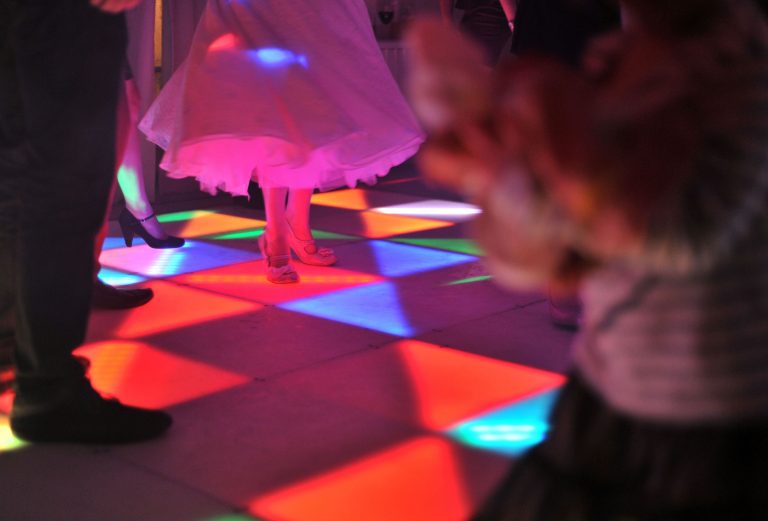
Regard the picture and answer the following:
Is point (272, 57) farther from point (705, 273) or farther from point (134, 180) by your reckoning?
point (705, 273)

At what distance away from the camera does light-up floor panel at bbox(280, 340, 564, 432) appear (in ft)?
6.86

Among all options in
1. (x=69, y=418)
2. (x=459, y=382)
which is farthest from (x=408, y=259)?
(x=69, y=418)

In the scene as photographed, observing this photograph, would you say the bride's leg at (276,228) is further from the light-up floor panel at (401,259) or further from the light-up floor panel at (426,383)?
the light-up floor panel at (426,383)

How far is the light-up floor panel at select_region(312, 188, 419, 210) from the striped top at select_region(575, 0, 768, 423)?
11.8ft

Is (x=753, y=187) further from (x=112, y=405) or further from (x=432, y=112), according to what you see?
(x=112, y=405)

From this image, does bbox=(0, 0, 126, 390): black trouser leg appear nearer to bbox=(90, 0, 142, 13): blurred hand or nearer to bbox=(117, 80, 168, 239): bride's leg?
bbox=(90, 0, 142, 13): blurred hand

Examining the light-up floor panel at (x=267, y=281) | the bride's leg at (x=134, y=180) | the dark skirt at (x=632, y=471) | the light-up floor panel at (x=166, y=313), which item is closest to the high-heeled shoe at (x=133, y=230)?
the bride's leg at (x=134, y=180)

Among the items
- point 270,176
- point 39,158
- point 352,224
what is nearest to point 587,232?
point 39,158

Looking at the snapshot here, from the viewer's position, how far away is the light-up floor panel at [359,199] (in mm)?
4551

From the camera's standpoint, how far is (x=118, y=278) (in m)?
3.15

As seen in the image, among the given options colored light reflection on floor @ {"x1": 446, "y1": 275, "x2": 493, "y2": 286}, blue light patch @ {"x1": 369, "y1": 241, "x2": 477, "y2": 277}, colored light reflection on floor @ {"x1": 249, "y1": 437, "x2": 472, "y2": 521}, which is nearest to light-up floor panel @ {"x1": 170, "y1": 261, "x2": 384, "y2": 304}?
blue light patch @ {"x1": 369, "y1": 241, "x2": 477, "y2": 277}

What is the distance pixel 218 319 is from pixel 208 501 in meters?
1.10

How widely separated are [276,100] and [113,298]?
0.71 metres

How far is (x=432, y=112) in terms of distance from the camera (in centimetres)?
85
